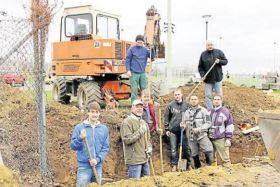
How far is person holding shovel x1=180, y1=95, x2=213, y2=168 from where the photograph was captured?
9.26 metres

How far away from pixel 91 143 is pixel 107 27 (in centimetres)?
979

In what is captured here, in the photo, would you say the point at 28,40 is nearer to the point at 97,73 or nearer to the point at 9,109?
the point at 9,109

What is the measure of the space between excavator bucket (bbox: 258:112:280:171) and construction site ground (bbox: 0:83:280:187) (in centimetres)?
183

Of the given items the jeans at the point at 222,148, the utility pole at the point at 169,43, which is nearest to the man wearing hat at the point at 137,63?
the jeans at the point at 222,148

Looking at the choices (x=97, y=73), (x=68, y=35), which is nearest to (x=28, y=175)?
(x=97, y=73)

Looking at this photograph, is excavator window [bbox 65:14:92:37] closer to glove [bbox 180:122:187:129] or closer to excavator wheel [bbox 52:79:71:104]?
excavator wheel [bbox 52:79:71:104]

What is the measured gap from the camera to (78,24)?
626 inches

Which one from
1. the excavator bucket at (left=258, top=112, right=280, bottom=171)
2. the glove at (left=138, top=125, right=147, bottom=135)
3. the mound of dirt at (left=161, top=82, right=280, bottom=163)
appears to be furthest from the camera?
the mound of dirt at (left=161, top=82, right=280, bottom=163)

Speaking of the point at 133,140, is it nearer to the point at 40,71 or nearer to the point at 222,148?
the point at 40,71

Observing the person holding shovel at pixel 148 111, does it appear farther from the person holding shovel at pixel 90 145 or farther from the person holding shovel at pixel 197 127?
the person holding shovel at pixel 90 145

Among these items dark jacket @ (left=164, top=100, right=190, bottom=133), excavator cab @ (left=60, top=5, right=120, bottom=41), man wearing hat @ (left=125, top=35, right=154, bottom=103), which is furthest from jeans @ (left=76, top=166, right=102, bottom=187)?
excavator cab @ (left=60, top=5, right=120, bottom=41)

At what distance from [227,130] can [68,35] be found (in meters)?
8.20

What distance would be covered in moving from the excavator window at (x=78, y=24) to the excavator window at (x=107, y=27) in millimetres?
300

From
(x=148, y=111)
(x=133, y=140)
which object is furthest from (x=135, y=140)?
(x=148, y=111)
